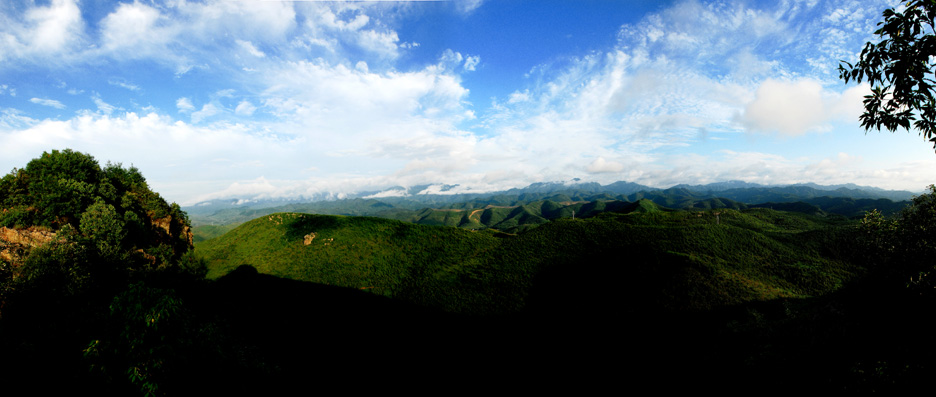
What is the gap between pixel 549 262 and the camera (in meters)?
53.2

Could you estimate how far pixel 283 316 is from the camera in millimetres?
36938

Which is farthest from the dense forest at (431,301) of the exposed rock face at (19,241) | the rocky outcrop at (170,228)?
the rocky outcrop at (170,228)

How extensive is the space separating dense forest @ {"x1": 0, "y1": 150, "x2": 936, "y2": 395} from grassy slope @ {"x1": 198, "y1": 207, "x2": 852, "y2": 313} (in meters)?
0.42

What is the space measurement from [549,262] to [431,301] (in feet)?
73.7

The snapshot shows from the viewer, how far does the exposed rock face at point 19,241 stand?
24.6 metres

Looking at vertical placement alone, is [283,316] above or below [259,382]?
below

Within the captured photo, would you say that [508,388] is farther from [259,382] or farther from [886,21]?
[886,21]

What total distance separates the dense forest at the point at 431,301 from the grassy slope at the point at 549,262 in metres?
0.42

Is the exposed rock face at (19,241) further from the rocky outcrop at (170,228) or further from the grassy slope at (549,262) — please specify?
the grassy slope at (549,262)

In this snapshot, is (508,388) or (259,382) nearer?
(259,382)

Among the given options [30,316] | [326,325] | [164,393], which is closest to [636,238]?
[326,325]

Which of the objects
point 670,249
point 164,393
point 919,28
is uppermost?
point 919,28

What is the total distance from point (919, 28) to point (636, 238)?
56722 millimetres

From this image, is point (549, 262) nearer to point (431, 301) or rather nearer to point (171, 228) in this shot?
point (431, 301)
